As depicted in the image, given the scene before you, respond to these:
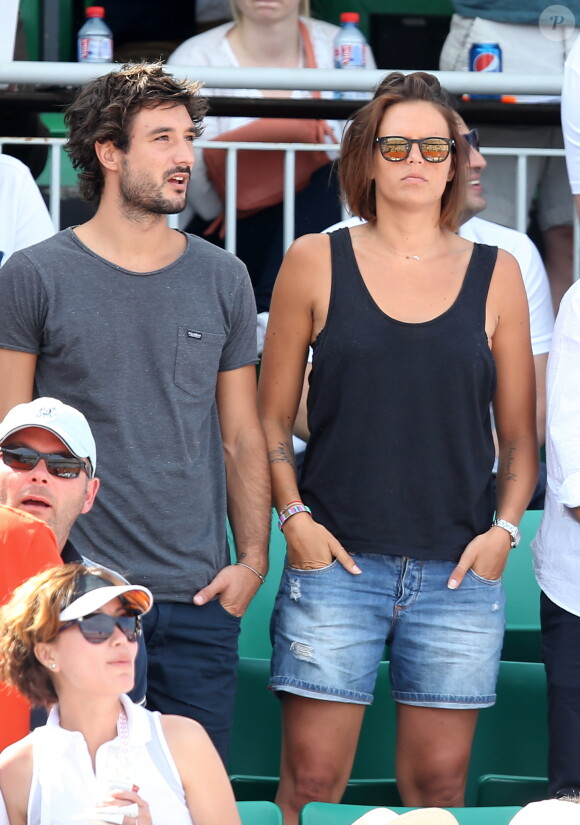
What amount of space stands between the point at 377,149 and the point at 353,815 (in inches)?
58.2

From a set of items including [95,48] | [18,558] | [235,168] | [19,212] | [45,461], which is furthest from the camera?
[95,48]

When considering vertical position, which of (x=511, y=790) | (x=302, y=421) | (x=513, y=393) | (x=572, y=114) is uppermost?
(x=572, y=114)

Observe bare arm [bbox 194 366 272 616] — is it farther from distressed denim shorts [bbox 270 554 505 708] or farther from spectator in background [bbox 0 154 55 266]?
spectator in background [bbox 0 154 55 266]

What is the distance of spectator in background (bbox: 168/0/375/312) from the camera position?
181 inches

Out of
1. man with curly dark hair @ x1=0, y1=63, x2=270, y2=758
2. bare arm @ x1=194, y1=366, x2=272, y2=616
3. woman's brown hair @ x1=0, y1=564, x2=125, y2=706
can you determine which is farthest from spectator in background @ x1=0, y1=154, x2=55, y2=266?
woman's brown hair @ x1=0, y1=564, x2=125, y2=706

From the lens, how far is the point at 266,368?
318cm

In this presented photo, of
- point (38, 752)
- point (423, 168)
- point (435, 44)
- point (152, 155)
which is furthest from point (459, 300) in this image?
point (435, 44)

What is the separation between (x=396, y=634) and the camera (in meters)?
2.96

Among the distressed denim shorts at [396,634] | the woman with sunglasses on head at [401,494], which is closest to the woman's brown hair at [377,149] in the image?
the woman with sunglasses on head at [401,494]

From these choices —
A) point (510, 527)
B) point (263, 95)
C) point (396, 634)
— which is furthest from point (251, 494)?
point (263, 95)

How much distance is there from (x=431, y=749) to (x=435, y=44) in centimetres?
391

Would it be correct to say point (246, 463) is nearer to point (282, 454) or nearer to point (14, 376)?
point (282, 454)

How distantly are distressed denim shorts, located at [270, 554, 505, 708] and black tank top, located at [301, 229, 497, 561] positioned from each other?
2.5 inches

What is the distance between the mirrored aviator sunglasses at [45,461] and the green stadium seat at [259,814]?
0.70 meters
